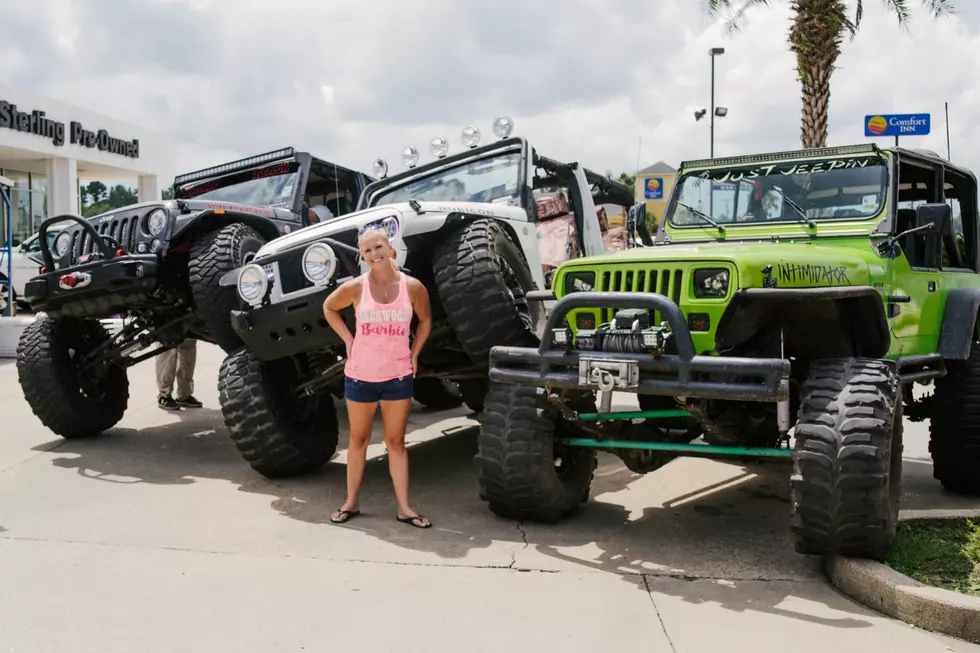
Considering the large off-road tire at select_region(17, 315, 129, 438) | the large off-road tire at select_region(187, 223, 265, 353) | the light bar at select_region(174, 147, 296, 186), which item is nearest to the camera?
the large off-road tire at select_region(187, 223, 265, 353)

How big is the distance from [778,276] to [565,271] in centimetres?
106

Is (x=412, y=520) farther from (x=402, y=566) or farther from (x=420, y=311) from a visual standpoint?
(x=420, y=311)

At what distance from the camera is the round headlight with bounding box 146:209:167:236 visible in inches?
274

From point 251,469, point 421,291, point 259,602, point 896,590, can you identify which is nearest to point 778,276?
point 896,590

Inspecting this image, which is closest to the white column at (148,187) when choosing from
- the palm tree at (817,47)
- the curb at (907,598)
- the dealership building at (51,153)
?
the dealership building at (51,153)

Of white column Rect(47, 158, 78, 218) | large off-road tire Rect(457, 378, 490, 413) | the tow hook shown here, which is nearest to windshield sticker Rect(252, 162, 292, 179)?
the tow hook

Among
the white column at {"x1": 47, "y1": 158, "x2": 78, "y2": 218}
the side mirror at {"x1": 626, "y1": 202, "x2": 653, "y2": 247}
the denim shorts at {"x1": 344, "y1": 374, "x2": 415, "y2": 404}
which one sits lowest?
the denim shorts at {"x1": 344, "y1": 374, "x2": 415, "y2": 404}

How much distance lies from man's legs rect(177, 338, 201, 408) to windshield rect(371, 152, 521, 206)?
10.2 feet

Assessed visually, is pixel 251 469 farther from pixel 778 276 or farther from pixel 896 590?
pixel 896 590

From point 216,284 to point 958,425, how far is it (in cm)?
503

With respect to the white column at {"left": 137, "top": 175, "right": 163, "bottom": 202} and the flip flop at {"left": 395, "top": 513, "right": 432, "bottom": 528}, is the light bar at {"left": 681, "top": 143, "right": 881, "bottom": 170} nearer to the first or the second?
the flip flop at {"left": 395, "top": 513, "right": 432, "bottom": 528}

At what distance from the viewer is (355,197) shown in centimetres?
912

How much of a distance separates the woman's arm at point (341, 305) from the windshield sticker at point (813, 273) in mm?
2255

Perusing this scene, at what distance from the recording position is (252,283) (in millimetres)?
5691
